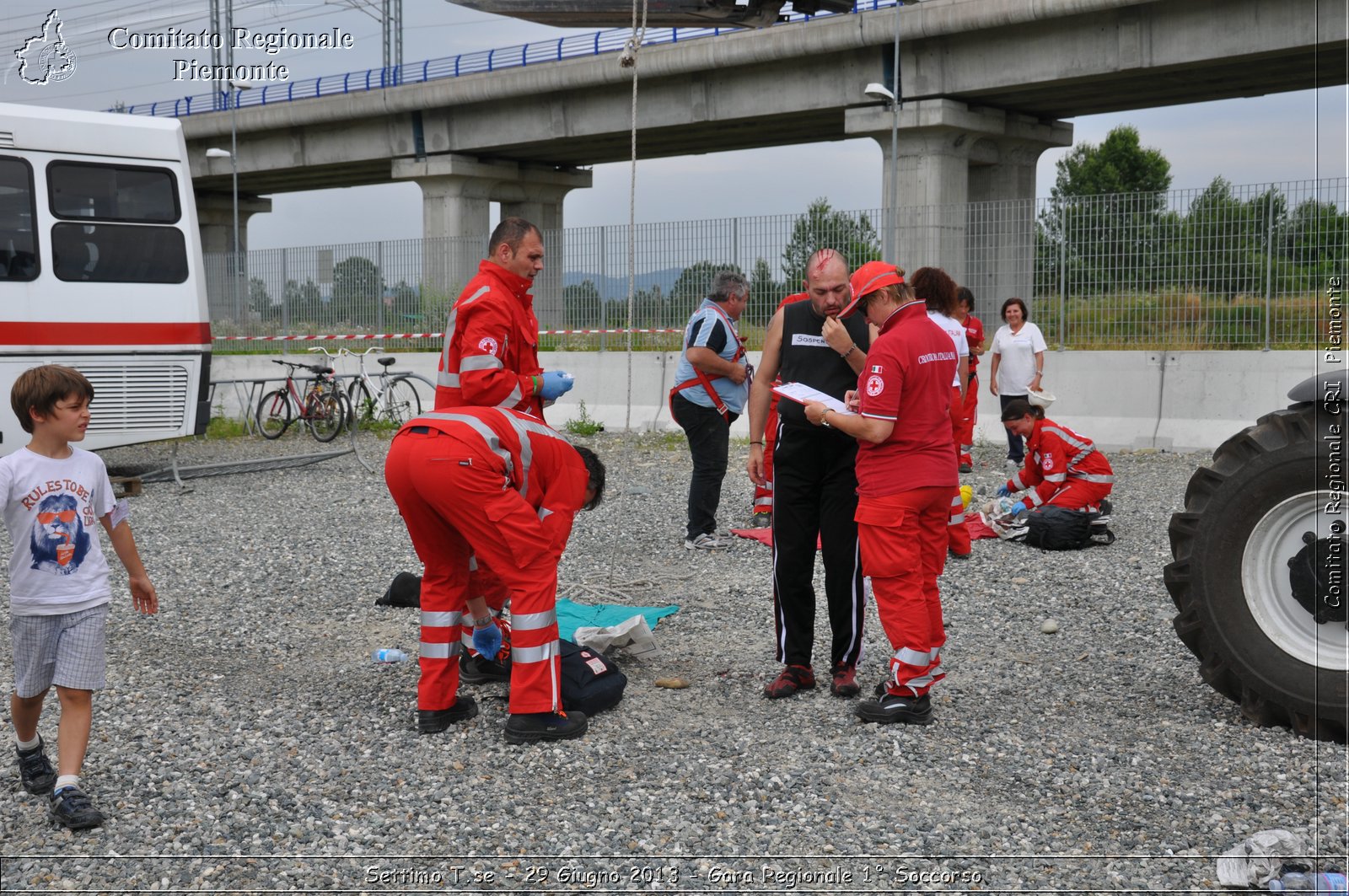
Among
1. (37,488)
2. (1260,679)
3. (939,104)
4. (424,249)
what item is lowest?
(1260,679)

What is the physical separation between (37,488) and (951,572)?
18.2ft

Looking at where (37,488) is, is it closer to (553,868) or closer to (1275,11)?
(553,868)

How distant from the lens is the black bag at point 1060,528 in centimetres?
→ 851

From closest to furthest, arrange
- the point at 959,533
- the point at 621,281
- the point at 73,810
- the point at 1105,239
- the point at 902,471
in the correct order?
the point at 73,810 < the point at 902,471 < the point at 959,533 < the point at 1105,239 < the point at 621,281

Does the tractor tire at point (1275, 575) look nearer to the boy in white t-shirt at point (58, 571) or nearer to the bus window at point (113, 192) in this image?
the boy in white t-shirt at point (58, 571)

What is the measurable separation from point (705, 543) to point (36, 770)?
5326 mm

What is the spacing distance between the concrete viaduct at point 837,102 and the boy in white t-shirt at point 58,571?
47.2ft

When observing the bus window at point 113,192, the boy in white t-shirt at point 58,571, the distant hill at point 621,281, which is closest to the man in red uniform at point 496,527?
the boy in white t-shirt at point 58,571

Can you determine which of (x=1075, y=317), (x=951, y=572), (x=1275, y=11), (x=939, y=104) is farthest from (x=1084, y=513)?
(x=939, y=104)

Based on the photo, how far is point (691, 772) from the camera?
4352mm

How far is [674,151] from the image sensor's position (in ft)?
112

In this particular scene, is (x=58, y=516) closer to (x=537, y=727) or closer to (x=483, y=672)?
(x=537, y=727)

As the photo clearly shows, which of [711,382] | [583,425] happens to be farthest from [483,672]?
[583,425]

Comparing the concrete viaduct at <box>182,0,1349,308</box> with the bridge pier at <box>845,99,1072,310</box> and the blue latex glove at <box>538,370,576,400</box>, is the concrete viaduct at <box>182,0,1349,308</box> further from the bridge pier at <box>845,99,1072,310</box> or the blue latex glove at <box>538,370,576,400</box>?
the blue latex glove at <box>538,370,576,400</box>
